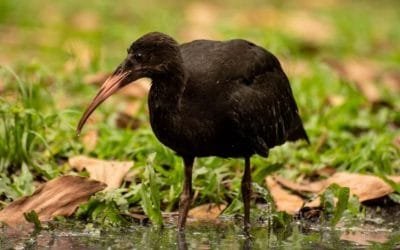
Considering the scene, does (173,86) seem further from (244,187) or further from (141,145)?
(141,145)

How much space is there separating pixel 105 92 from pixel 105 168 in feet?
4.57

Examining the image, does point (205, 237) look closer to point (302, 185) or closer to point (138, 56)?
point (138, 56)

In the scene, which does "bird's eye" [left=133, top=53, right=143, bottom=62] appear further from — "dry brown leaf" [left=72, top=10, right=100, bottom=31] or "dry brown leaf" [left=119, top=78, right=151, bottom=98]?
"dry brown leaf" [left=72, top=10, right=100, bottom=31]

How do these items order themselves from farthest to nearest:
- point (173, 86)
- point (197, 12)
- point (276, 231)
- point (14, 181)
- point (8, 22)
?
point (197, 12)
point (8, 22)
point (14, 181)
point (276, 231)
point (173, 86)

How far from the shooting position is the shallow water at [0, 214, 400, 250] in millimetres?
6898

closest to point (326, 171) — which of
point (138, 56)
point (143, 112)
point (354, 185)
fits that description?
point (354, 185)

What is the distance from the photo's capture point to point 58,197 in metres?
7.48

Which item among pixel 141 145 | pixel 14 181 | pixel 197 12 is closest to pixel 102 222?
pixel 14 181

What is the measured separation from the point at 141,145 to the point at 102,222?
4.59 feet

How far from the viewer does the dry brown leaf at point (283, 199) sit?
26.1ft

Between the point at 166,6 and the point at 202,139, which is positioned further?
the point at 166,6

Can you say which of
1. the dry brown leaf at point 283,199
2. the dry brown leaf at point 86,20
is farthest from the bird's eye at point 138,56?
the dry brown leaf at point 86,20

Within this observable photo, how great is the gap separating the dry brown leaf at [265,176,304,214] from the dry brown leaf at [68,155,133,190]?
1021 mm

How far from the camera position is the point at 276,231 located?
742cm
